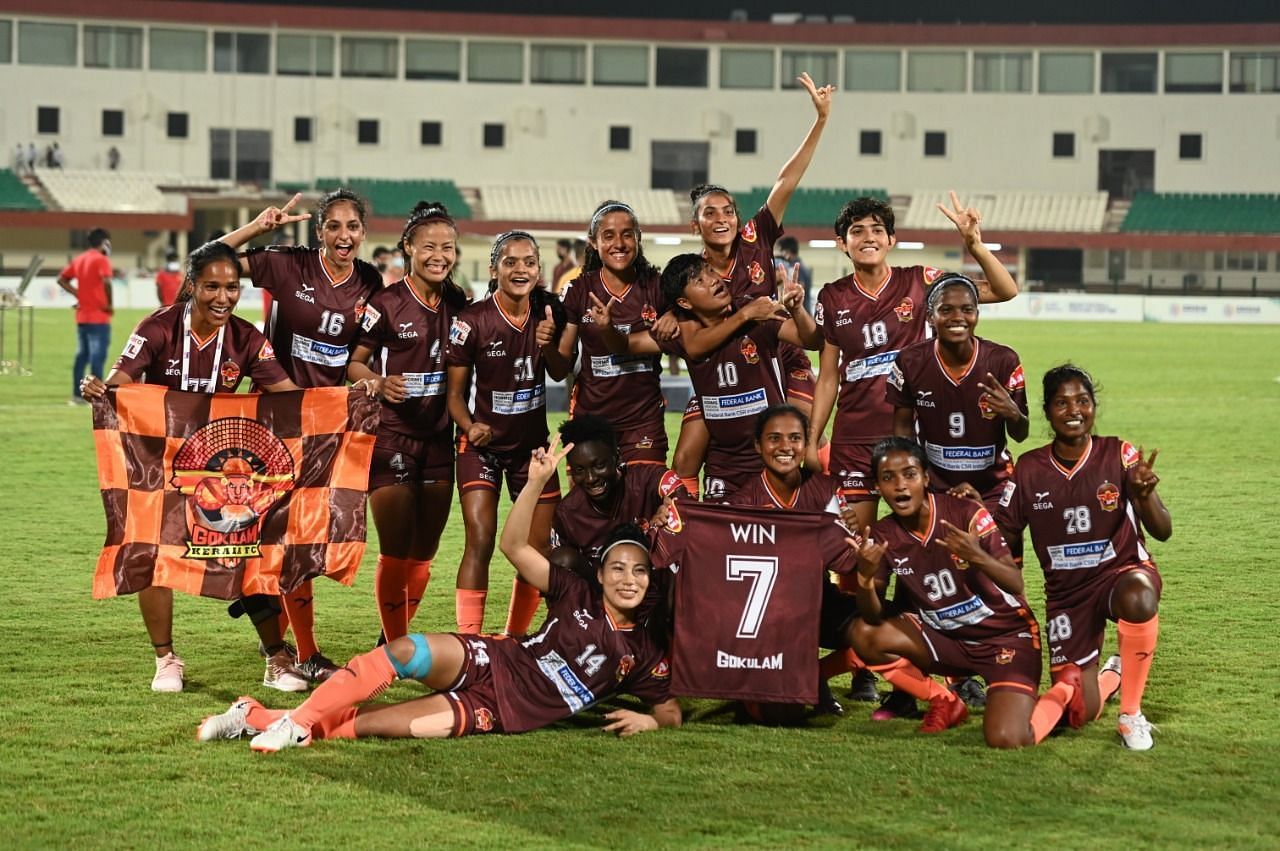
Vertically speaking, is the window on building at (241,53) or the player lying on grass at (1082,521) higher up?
the window on building at (241,53)

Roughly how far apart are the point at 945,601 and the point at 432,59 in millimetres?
54501

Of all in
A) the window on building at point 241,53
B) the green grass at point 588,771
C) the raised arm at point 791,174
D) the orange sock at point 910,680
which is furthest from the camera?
the window on building at point 241,53

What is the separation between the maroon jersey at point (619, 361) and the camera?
278 inches

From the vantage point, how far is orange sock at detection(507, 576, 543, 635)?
23.3ft

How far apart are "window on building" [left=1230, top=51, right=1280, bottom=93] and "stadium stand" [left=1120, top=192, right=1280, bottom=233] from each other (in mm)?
4038

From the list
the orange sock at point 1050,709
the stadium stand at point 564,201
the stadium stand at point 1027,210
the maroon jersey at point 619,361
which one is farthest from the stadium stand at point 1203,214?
the orange sock at point 1050,709

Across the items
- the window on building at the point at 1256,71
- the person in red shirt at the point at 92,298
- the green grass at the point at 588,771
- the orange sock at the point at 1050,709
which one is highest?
the window on building at the point at 1256,71

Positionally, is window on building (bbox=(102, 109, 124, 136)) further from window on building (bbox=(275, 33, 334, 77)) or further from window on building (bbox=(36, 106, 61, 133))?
window on building (bbox=(275, 33, 334, 77))

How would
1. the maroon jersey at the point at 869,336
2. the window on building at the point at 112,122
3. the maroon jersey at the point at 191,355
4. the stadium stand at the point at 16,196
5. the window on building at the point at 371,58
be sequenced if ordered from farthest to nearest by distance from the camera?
the window on building at the point at 371,58 < the window on building at the point at 112,122 < the stadium stand at the point at 16,196 < the maroon jersey at the point at 869,336 < the maroon jersey at the point at 191,355

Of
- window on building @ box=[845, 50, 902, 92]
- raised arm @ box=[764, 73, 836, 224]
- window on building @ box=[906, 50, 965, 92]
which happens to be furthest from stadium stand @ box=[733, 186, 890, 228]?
raised arm @ box=[764, 73, 836, 224]

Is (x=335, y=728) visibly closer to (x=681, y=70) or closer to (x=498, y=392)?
(x=498, y=392)

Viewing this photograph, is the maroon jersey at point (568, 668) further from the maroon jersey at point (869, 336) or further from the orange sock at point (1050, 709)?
the maroon jersey at point (869, 336)

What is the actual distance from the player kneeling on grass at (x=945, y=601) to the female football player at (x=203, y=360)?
2.44 m

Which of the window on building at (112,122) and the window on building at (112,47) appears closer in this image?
the window on building at (112,47)
